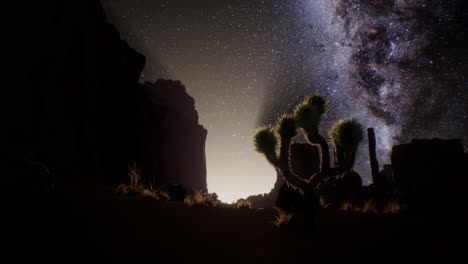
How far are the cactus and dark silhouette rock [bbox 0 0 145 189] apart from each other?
31.5 feet

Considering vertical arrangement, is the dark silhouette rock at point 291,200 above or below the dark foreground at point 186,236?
above

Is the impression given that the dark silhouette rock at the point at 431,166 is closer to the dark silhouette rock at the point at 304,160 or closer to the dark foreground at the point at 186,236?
the dark silhouette rock at the point at 304,160

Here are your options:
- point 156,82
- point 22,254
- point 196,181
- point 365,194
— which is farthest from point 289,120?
point 156,82

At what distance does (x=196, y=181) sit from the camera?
53.8m

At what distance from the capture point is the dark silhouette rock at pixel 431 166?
19692 mm

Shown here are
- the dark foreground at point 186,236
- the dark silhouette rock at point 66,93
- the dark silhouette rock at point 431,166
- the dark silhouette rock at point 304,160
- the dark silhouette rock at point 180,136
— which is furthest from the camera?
the dark silhouette rock at point 180,136

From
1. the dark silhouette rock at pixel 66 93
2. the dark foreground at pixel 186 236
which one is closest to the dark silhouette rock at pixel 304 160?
the dark silhouette rock at pixel 66 93

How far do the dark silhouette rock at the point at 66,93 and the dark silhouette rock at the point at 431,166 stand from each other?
20742mm

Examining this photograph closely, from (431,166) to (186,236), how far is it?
23150 mm

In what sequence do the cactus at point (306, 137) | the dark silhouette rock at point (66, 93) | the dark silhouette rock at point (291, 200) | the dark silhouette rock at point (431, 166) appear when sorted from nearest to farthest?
the cactus at point (306, 137) → the dark silhouette rock at point (291, 200) → the dark silhouette rock at point (66, 93) → the dark silhouette rock at point (431, 166)

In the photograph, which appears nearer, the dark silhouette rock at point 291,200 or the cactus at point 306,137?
the cactus at point 306,137

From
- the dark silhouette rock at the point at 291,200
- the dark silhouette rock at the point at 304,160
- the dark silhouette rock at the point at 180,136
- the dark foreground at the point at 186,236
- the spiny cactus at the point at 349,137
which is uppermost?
the dark silhouette rock at the point at 180,136

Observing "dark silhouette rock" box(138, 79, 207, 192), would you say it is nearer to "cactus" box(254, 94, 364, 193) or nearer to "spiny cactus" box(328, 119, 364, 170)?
"cactus" box(254, 94, 364, 193)

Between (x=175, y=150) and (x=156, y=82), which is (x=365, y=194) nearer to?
(x=175, y=150)
